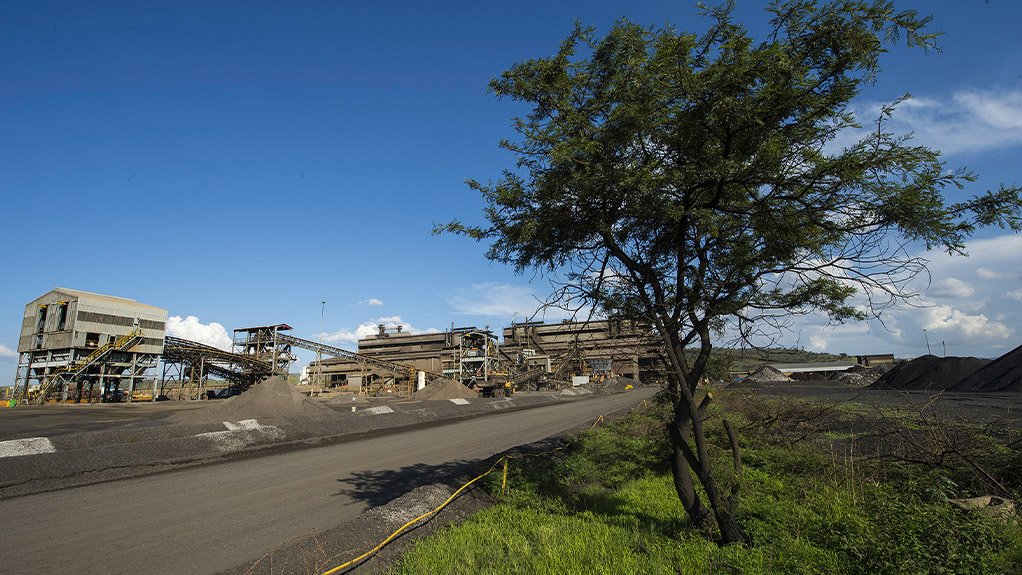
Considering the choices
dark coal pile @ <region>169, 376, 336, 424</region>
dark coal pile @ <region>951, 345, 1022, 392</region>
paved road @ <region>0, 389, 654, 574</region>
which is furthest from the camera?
dark coal pile @ <region>951, 345, 1022, 392</region>

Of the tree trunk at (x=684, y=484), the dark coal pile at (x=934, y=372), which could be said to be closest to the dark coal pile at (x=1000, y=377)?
the dark coal pile at (x=934, y=372)

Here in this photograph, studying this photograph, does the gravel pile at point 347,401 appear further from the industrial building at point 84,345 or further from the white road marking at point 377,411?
the industrial building at point 84,345

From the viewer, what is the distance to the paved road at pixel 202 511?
5.77 m

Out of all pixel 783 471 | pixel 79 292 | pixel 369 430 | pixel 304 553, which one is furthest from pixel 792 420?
pixel 79 292

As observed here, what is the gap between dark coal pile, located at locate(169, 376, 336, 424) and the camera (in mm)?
19422

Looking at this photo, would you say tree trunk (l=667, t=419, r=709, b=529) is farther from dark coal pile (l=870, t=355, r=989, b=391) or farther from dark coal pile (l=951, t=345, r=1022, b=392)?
dark coal pile (l=870, t=355, r=989, b=391)

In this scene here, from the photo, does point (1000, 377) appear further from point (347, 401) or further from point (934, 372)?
point (347, 401)

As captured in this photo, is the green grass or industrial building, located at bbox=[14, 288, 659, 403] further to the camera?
industrial building, located at bbox=[14, 288, 659, 403]

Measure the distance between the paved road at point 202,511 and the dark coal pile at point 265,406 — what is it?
7815mm

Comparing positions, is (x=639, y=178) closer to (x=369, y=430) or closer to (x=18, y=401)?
(x=369, y=430)

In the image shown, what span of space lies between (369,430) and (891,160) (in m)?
18.4

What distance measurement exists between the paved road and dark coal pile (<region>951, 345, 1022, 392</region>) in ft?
111

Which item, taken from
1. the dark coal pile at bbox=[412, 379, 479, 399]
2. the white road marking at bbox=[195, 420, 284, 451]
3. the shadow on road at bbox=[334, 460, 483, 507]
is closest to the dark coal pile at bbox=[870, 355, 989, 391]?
the dark coal pile at bbox=[412, 379, 479, 399]

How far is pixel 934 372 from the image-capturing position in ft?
123
